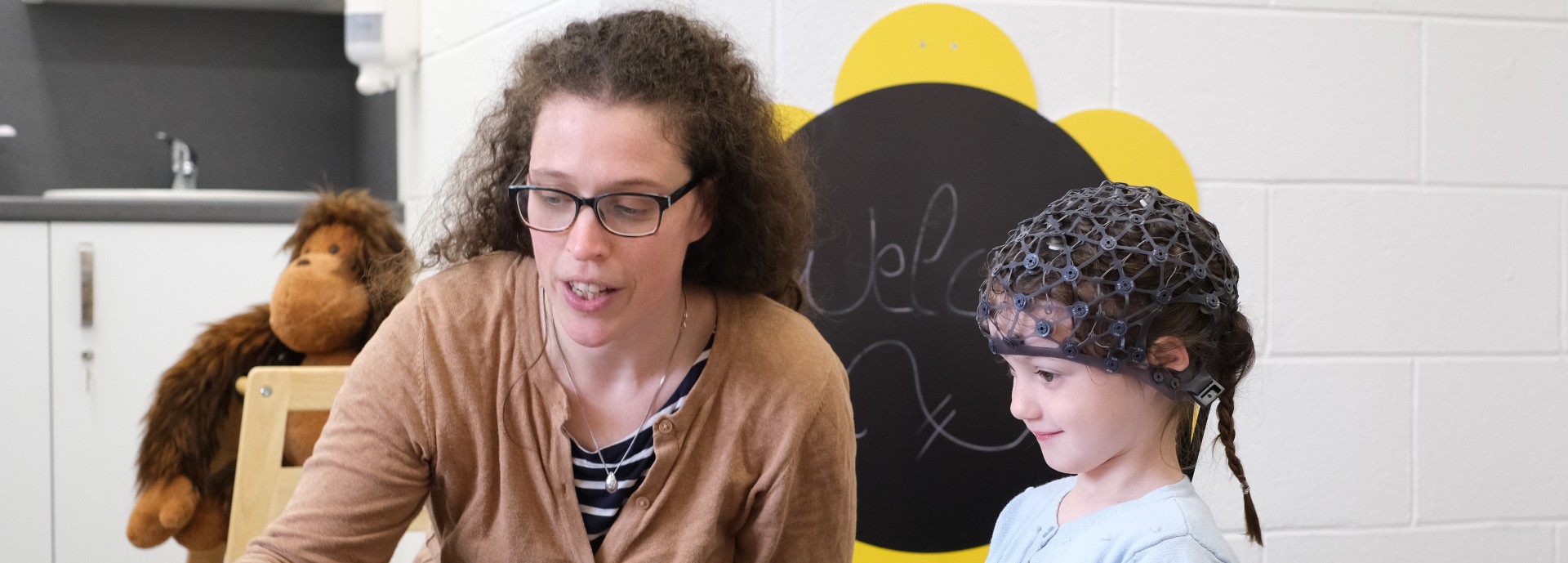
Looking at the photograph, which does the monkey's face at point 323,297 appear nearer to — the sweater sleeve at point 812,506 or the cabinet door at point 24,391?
the sweater sleeve at point 812,506

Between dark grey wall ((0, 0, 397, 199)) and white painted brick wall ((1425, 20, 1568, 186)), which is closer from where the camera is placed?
white painted brick wall ((1425, 20, 1568, 186))

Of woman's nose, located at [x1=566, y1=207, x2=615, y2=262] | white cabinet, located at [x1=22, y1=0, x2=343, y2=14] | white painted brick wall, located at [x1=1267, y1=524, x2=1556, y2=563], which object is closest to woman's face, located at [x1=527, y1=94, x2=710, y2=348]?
woman's nose, located at [x1=566, y1=207, x2=615, y2=262]

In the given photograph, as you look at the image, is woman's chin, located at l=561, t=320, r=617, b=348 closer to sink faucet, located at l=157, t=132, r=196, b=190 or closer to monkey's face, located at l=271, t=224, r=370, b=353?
monkey's face, located at l=271, t=224, r=370, b=353

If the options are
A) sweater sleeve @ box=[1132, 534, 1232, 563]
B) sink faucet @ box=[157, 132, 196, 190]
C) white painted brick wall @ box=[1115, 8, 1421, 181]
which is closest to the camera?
sweater sleeve @ box=[1132, 534, 1232, 563]

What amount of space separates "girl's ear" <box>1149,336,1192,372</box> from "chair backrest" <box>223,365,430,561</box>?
101cm

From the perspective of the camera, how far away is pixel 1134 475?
974 millimetres

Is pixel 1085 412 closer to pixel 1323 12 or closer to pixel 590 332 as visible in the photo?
pixel 590 332

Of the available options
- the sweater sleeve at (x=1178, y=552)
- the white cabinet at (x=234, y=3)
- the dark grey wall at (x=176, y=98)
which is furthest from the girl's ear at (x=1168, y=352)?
the white cabinet at (x=234, y=3)

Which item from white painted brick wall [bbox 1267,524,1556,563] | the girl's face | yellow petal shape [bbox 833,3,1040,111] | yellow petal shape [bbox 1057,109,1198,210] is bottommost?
white painted brick wall [bbox 1267,524,1556,563]

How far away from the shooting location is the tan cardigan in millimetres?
1151

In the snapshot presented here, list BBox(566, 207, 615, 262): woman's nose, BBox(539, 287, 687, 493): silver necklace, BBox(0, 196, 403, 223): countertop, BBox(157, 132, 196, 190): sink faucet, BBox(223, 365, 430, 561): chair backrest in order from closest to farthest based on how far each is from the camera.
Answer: BBox(566, 207, 615, 262): woman's nose
BBox(539, 287, 687, 493): silver necklace
BBox(223, 365, 430, 561): chair backrest
BBox(0, 196, 403, 223): countertop
BBox(157, 132, 196, 190): sink faucet

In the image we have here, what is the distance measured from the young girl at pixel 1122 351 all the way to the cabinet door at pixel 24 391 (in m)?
2.01

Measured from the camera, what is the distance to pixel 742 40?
5.05ft

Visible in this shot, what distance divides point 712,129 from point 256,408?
30.2 inches
